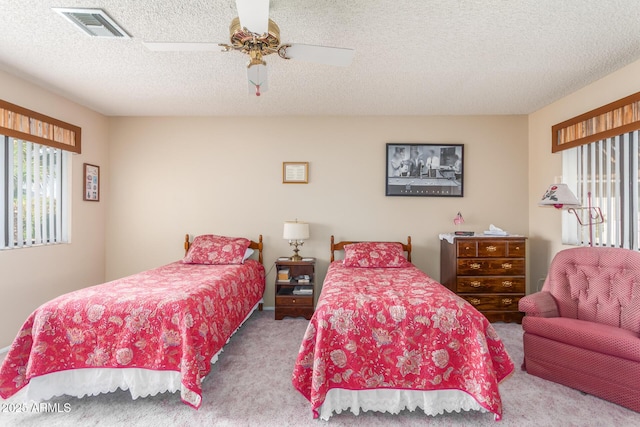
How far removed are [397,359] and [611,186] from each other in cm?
279

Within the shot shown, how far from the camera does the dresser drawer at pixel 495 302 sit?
3.65 metres

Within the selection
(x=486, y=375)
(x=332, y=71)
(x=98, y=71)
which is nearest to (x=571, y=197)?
(x=486, y=375)

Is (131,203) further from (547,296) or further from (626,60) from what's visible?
(626,60)

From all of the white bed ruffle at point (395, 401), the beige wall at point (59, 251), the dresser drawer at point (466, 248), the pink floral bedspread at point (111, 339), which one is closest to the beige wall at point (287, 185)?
the beige wall at point (59, 251)

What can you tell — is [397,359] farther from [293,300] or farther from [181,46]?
[181,46]

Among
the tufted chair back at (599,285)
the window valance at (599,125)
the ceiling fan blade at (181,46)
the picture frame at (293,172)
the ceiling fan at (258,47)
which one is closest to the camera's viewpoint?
the ceiling fan at (258,47)

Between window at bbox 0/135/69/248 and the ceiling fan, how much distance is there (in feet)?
7.60

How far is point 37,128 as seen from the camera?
326cm

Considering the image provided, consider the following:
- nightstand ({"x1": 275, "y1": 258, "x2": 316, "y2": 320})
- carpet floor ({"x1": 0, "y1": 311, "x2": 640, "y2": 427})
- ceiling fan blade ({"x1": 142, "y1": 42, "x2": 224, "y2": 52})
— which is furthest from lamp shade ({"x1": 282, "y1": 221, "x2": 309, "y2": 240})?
ceiling fan blade ({"x1": 142, "y1": 42, "x2": 224, "y2": 52})

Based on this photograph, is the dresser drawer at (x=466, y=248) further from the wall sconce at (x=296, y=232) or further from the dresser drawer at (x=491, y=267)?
the wall sconce at (x=296, y=232)

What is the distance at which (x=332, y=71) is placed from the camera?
2.96 meters

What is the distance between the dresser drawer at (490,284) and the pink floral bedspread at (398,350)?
5.30 ft

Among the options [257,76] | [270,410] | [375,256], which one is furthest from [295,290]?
[257,76]

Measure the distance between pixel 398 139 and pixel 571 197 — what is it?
2081 mm
